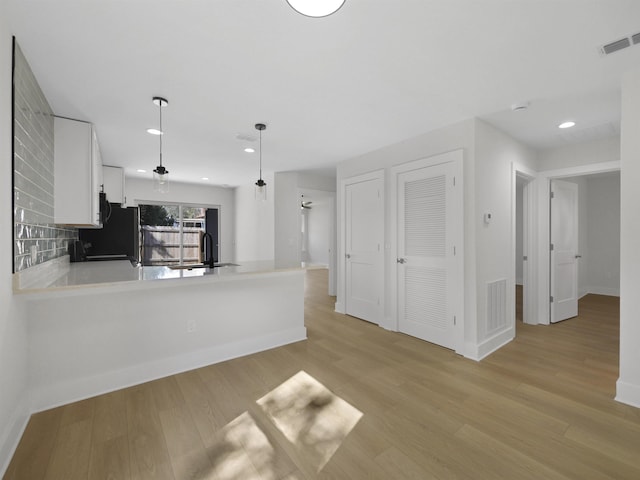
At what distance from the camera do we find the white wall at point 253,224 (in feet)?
18.2

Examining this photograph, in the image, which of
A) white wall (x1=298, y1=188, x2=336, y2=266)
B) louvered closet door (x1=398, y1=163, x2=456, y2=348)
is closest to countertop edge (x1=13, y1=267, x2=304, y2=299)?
louvered closet door (x1=398, y1=163, x2=456, y2=348)

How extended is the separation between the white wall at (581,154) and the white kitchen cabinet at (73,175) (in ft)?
A: 18.2

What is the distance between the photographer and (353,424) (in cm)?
196

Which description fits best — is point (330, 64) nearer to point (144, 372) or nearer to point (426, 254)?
point (426, 254)

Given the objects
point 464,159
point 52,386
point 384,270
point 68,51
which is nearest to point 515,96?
point 464,159

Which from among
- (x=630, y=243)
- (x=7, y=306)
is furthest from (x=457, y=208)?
(x=7, y=306)

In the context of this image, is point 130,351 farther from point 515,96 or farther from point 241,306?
point 515,96

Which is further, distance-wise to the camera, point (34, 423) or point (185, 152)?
point (185, 152)

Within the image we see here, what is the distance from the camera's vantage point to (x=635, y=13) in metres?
1.60

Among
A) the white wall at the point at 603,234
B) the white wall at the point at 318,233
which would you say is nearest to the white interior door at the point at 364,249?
the white wall at the point at 603,234

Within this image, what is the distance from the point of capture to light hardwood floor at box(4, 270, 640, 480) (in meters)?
1.60

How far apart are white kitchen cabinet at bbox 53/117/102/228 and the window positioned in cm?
411

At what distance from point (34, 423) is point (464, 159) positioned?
4.21 metres

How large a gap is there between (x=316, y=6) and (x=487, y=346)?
11.1 feet
